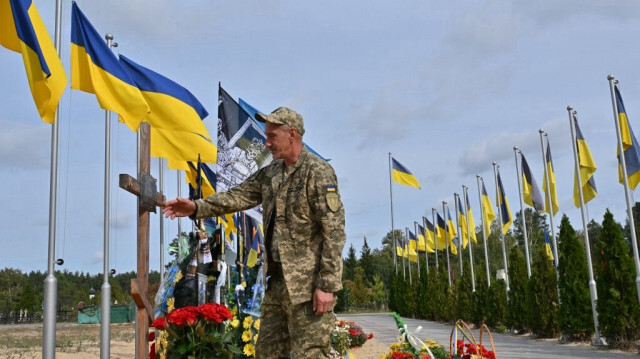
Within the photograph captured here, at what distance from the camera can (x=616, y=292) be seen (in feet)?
39.1

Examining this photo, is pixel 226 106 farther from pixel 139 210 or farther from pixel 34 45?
pixel 139 210

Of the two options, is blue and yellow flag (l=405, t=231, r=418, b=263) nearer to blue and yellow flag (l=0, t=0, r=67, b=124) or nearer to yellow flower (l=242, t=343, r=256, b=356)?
yellow flower (l=242, t=343, r=256, b=356)

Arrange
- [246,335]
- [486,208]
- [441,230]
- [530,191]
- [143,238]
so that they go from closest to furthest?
1. [143,238]
2. [246,335]
3. [530,191]
4. [486,208]
5. [441,230]

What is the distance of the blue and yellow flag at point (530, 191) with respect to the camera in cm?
1770

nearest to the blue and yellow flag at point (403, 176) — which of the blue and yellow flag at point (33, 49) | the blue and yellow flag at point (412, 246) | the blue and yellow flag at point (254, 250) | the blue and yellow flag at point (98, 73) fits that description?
the blue and yellow flag at point (412, 246)

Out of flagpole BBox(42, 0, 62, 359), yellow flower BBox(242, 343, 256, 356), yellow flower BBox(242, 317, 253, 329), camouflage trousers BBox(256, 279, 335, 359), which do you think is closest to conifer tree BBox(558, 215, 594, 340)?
yellow flower BBox(242, 317, 253, 329)

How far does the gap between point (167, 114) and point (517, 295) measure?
12.8 meters

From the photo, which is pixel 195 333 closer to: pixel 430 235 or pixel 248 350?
pixel 248 350

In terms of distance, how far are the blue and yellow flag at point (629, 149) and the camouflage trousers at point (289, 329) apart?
1085cm

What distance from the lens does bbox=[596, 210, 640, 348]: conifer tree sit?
11797 millimetres

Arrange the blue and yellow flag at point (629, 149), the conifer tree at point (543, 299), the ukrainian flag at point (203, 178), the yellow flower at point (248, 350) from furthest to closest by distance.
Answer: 1. the conifer tree at point (543, 299)
2. the ukrainian flag at point (203, 178)
3. the blue and yellow flag at point (629, 149)
4. the yellow flower at point (248, 350)

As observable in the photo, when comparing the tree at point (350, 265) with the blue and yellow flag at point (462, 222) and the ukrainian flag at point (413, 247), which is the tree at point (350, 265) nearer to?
the ukrainian flag at point (413, 247)

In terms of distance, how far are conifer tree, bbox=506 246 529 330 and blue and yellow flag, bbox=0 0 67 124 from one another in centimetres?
1483

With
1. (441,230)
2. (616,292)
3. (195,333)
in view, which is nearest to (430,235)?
(441,230)
